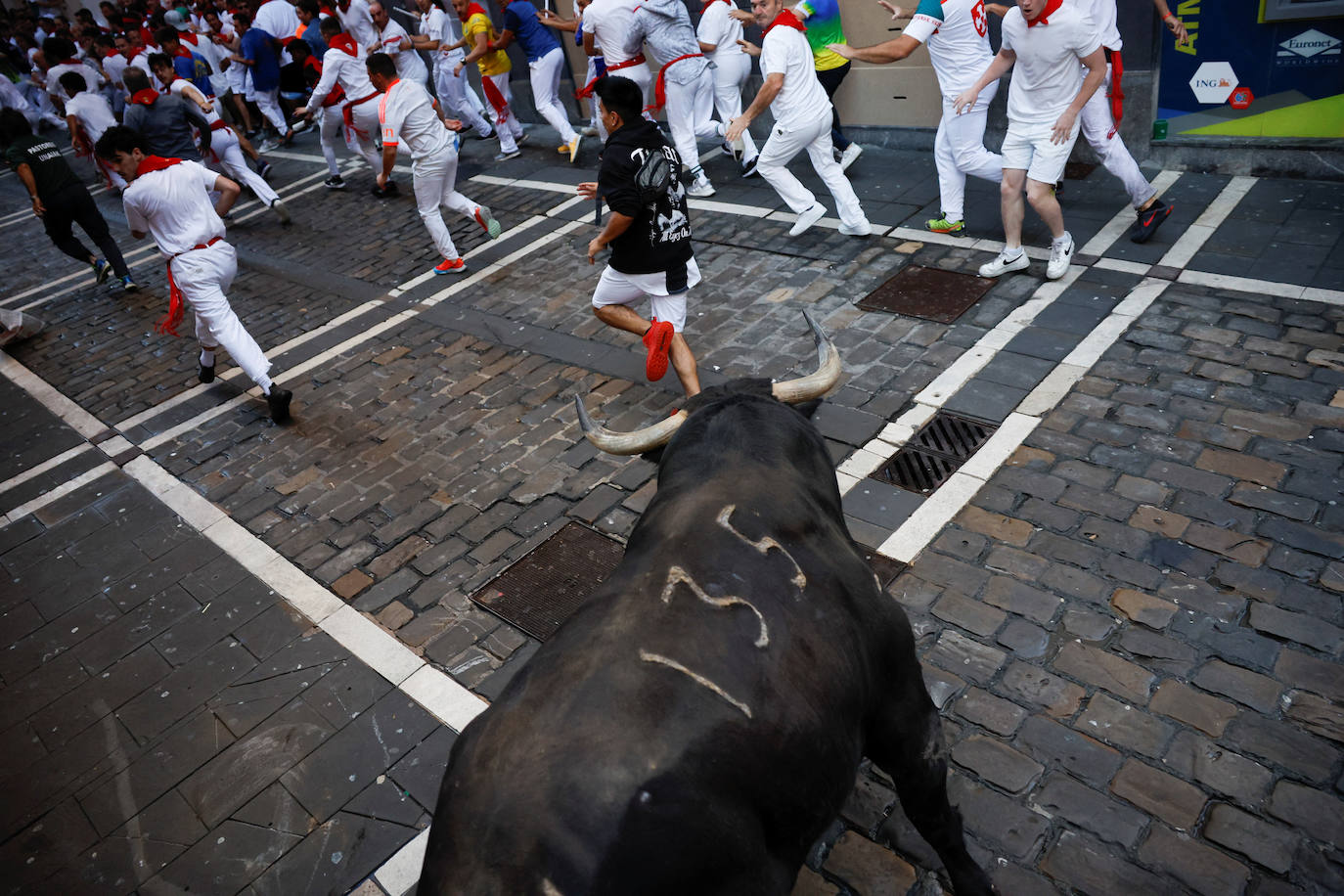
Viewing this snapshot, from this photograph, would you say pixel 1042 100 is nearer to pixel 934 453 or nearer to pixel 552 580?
→ pixel 934 453

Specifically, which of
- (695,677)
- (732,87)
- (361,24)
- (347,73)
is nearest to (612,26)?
(732,87)

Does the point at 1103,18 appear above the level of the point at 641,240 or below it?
above

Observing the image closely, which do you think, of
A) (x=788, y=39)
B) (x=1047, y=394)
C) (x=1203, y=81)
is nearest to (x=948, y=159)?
(x=788, y=39)

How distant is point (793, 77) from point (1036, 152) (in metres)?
2.45

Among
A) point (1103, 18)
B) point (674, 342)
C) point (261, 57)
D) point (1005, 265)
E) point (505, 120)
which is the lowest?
point (1005, 265)

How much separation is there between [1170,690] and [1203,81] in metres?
6.87

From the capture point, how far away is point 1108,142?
7.48 meters

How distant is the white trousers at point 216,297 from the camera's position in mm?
7859

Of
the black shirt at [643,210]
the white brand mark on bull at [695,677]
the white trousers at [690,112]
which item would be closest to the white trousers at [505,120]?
the white trousers at [690,112]

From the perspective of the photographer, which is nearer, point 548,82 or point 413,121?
point 413,121

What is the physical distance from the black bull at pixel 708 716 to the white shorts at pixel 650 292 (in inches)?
131

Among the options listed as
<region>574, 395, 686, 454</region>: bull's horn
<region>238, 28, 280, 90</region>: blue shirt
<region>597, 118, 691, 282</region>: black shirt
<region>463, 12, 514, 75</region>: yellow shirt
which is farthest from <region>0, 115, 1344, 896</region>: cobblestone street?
<region>238, 28, 280, 90</region>: blue shirt

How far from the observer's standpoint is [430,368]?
8281 millimetres

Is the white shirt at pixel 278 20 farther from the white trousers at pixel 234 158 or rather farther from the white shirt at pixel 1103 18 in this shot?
the white shirt at pixel 1103 18
